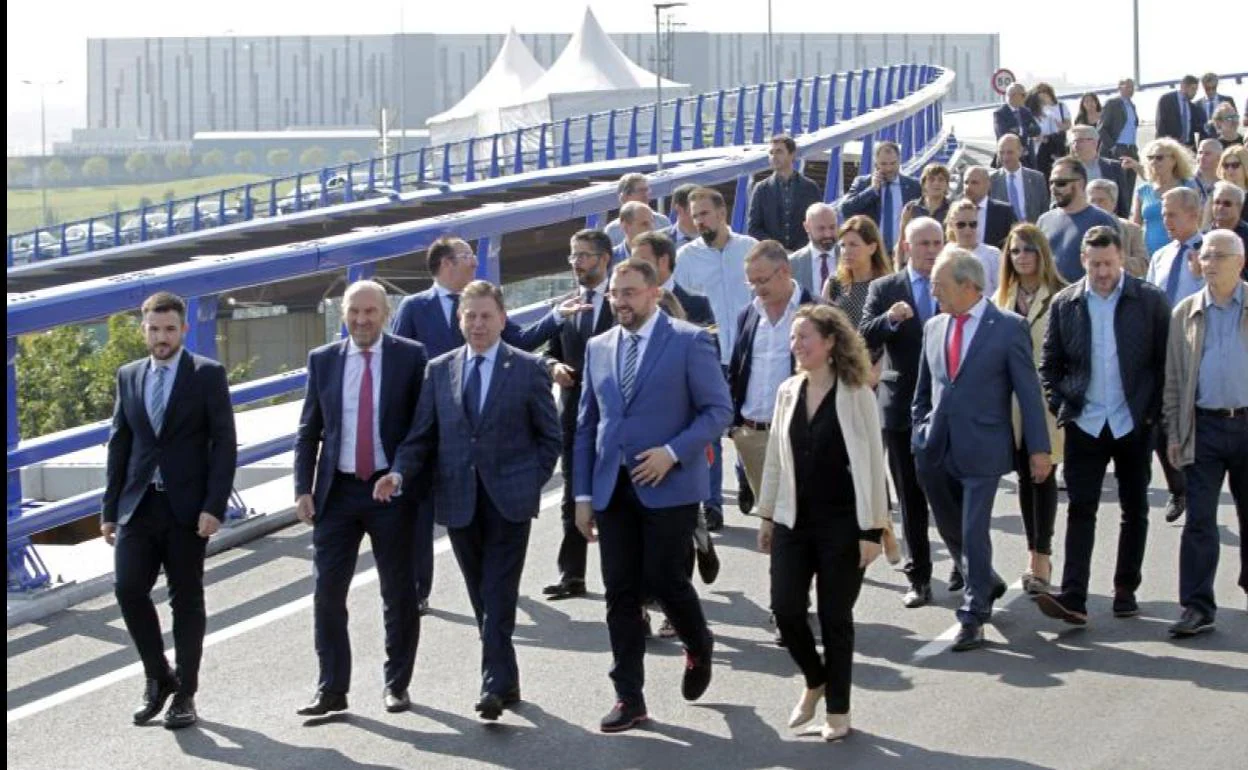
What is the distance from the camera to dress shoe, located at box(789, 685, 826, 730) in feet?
27.7

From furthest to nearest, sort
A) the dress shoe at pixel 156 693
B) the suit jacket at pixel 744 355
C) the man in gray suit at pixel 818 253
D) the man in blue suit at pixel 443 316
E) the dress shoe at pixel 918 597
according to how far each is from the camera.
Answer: the man in gray suit at pixel 818 253 → the man in blue suit at pixel 443 316 → the dress shoe at pixel 918 597 → the suit jacket at pixel 744 355 → the dress shoe at pixel 156 693

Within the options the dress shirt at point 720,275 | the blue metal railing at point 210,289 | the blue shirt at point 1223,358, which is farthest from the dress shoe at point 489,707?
the dress shirt at point 720,275

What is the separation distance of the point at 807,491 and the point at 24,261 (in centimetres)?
4924

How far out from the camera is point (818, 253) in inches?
509

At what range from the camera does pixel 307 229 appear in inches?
1944

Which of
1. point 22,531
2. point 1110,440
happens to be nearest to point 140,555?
point 22,531

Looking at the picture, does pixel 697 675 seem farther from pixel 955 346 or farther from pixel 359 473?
pixel 955 346

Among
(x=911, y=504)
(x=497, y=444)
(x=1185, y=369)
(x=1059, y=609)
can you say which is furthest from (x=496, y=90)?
(x=497, y=444)

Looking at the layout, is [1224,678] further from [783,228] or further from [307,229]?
[307,229]

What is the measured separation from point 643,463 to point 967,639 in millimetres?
1846

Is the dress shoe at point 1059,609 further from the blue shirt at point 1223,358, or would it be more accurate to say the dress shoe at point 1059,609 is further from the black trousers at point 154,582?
the black trousers at point 154,582

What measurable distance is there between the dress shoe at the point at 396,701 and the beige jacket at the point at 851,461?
157cm

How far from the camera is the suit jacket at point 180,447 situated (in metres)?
8.97

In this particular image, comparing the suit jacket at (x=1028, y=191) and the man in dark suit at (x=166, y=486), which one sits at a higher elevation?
the suit jacket at (x=1028, y=191)
